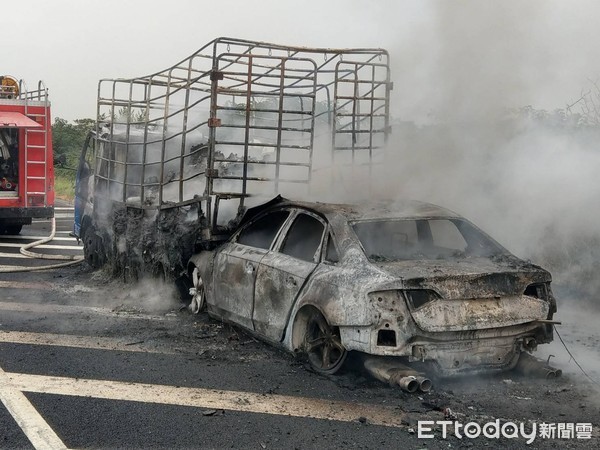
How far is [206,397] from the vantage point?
14.6 ft

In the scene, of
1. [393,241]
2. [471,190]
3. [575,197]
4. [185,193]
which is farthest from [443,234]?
[185,193]

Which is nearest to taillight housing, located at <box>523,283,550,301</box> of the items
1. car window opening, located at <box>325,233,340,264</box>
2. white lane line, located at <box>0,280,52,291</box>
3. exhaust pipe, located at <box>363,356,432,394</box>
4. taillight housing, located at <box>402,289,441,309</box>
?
taillight housing, located at <box>402,289,441,309</box>

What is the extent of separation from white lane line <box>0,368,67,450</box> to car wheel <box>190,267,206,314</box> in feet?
7.44

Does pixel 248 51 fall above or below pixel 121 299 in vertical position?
above

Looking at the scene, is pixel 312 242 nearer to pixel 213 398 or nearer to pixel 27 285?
pixel 213 398

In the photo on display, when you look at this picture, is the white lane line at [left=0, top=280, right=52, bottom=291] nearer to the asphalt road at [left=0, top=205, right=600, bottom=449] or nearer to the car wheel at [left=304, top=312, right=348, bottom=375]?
the asphalt road at [left=0, top=205, right=600, bottom=449]

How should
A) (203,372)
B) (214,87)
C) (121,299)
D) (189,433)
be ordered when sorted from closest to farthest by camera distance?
(189,433) → (203,372) → (214,87) → (121,299)

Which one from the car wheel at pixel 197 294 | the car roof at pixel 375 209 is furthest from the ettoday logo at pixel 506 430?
the car wheel at pixel 197 294

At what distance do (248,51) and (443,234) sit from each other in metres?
2.99

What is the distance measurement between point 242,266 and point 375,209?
129 cm

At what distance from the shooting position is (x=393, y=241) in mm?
5277

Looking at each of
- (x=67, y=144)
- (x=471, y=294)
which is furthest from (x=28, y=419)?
(x=67, y=144)

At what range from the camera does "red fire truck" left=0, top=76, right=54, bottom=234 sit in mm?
11375

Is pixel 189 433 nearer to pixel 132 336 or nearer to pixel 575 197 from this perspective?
pixel 132 336
